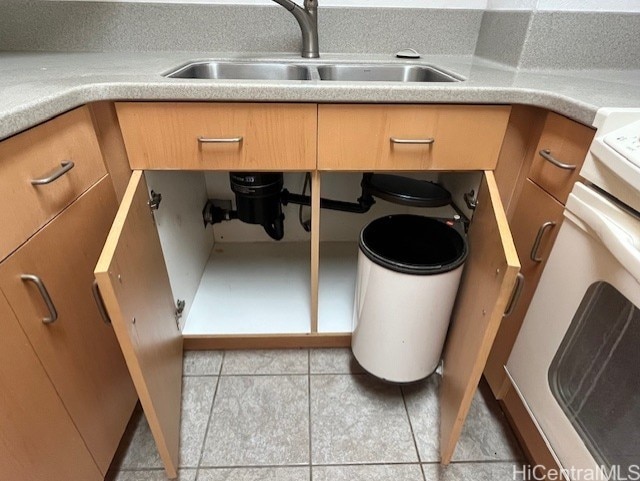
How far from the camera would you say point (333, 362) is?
1291mm

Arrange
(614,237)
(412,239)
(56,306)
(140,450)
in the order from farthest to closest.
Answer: (412,239) < (140,450) < (56,306) < (614,237)

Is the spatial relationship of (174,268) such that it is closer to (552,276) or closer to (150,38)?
(150,38)

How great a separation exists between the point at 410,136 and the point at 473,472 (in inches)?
35.4

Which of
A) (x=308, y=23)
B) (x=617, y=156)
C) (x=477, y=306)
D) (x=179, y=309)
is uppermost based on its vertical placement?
(x=308, y=23)

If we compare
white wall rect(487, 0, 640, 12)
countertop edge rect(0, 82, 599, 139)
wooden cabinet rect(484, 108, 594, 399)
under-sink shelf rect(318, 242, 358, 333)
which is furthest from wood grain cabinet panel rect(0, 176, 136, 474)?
white wall rect(487, 0, 640, 12)

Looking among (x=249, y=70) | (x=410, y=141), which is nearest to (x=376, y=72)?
(x=249, y=70)

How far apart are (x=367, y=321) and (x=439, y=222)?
1.19ft

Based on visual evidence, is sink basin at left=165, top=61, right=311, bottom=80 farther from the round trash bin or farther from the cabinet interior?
the round trash bin

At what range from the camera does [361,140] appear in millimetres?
896

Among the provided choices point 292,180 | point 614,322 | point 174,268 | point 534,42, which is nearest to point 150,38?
point 292,180

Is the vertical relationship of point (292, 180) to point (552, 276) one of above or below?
below

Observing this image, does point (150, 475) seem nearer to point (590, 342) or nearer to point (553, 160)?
point (590, 342)

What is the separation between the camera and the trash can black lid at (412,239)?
1079mm

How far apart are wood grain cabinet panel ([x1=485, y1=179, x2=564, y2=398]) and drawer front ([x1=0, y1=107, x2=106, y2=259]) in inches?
36.9
